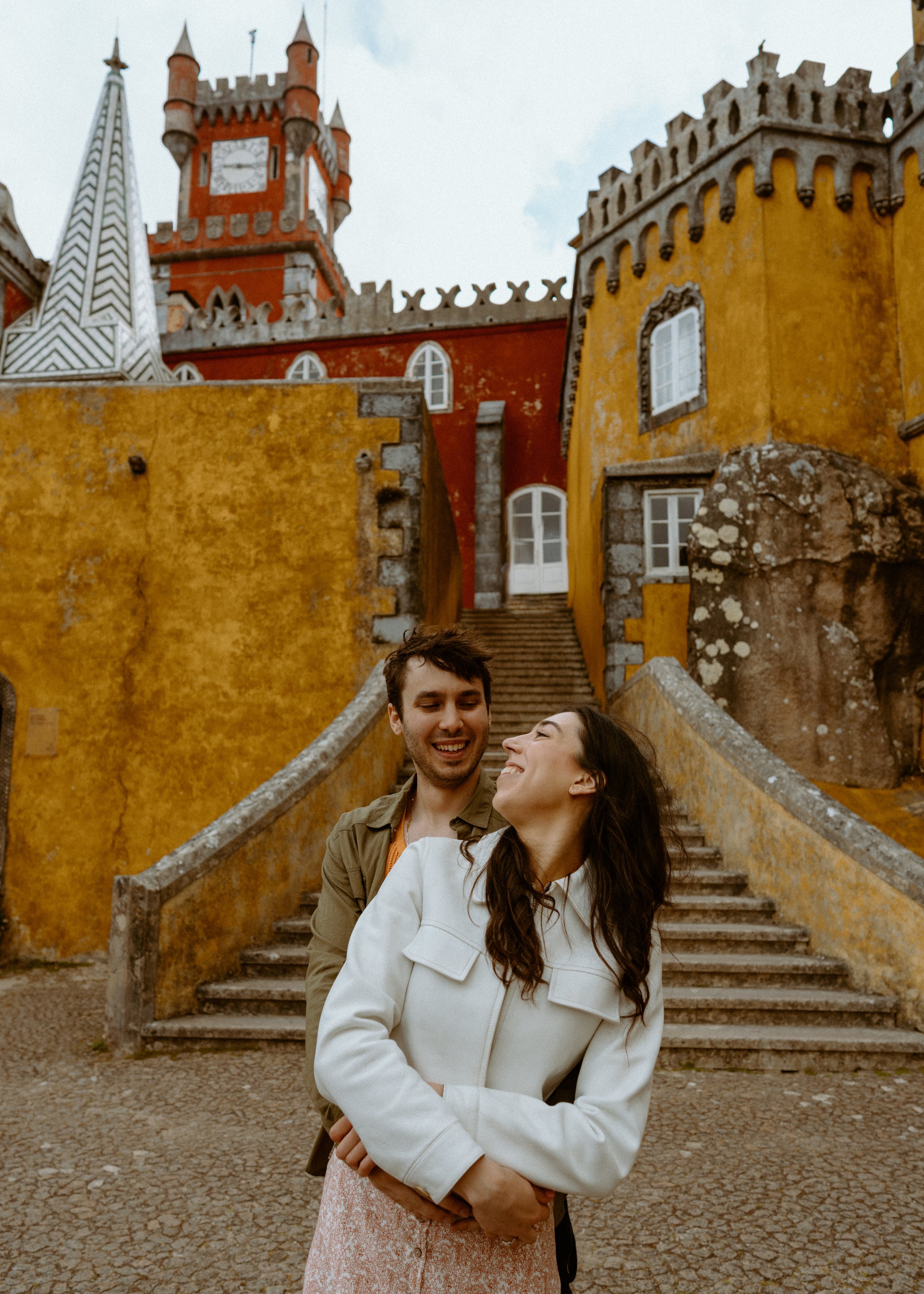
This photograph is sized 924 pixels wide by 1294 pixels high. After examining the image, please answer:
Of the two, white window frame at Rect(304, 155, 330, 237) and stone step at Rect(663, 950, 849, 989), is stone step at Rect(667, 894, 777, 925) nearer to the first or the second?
stone step at Rect(663, 950, 849, 989)

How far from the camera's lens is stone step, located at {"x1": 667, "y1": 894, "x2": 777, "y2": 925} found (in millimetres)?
5809

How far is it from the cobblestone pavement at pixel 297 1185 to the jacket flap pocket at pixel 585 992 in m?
1.66

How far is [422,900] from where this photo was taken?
60.3 inches

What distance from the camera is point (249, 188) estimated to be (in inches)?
1251

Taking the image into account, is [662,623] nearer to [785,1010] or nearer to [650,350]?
[650,350]

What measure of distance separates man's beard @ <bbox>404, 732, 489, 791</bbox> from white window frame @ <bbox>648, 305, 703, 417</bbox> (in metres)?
10.1

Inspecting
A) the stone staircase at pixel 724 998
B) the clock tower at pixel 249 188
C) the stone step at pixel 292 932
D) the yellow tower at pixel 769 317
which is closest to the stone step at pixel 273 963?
the stone staircase at pixel 724 998

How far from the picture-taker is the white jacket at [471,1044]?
4.30 ft

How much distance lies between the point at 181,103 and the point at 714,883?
35.0m

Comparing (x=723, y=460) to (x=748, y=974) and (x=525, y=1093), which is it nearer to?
(x=748, y=974)

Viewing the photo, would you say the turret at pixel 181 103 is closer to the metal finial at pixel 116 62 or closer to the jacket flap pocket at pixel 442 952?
the metal finial at pixel 116 62

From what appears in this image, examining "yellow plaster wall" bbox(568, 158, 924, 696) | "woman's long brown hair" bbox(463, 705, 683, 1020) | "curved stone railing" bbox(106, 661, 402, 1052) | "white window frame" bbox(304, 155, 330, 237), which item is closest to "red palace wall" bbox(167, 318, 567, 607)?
"yellow plaster wall" bbox(568, 158, 924, 696)

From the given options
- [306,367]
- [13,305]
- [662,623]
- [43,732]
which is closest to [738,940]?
[662,623]

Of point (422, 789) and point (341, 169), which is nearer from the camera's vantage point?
point (422, 789)
